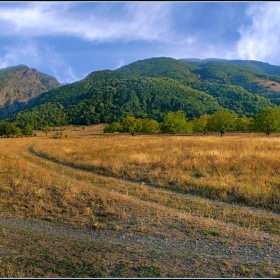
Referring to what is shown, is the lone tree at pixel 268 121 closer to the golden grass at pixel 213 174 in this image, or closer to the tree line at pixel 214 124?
the tree line at pixel 214 124

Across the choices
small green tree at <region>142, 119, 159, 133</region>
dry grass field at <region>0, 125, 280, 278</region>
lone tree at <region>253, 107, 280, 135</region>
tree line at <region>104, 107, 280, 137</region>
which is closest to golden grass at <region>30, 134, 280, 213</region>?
dry grass field at <region>0, 125, 280, 278</region>

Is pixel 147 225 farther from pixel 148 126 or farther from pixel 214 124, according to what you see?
pixel 148 126

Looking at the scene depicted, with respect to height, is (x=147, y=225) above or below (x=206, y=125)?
below

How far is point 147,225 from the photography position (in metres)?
7.98

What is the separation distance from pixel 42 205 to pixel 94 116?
183498 mm

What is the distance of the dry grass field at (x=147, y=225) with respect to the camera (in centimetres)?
560

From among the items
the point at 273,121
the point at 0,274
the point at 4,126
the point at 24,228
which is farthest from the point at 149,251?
the point at 4,126

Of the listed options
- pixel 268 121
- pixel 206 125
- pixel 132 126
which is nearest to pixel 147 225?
pixel 268 121

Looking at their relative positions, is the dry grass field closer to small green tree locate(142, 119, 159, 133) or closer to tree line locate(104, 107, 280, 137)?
tree line locate(104, 107, 280, 137)

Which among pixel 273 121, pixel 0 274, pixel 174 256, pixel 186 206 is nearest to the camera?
pixel 0 274

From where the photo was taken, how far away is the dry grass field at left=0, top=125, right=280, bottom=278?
560 centimetres

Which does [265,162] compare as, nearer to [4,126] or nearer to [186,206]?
[186,206]

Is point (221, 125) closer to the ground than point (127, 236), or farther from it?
farther from it

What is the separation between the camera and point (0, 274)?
212 inches
